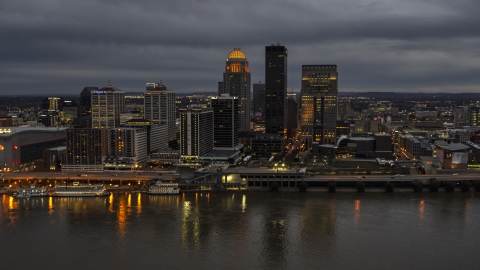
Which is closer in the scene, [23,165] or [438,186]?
[438,186]

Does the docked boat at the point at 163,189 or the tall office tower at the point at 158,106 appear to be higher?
the tall office tower at the point at 158,106

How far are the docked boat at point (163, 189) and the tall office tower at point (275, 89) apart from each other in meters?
23.5

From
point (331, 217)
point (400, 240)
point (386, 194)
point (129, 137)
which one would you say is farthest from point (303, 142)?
point (400, 240)

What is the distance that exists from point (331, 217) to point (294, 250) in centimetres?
466

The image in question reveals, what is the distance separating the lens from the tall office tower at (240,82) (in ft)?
178

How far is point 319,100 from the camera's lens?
50844 mm

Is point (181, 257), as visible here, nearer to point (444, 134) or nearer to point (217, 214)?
point (217, 214)

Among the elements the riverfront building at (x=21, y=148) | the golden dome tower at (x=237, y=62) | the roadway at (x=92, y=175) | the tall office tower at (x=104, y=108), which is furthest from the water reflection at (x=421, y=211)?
the golden dome tower at (x=237, y=62)

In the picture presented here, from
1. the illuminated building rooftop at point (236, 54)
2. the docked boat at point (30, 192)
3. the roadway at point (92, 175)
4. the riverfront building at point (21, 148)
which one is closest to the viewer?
the docked boat at point (30, 192)

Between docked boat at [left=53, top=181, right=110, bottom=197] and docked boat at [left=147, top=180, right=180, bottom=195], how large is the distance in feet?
7.24

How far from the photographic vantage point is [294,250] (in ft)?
56.0

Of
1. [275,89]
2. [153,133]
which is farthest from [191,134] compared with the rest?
[275,89]

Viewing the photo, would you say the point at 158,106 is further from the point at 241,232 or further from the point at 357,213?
the point at 241,232

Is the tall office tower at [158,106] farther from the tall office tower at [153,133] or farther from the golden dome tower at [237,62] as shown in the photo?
the golden dome tower at [237,62]
